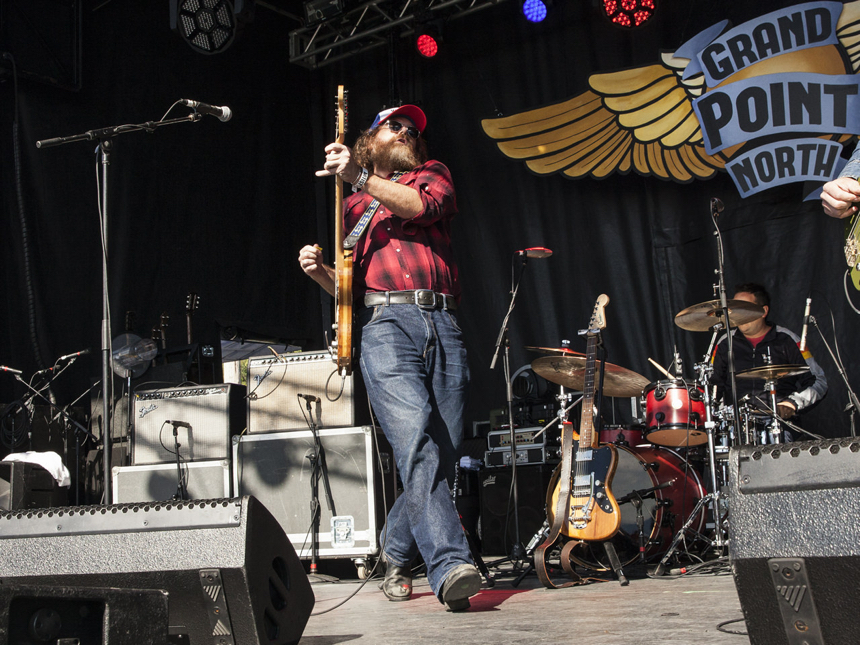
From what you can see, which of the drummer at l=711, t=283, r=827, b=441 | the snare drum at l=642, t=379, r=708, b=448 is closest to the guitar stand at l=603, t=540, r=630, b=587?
the snare drum at l=642, t=379, r=708, b=448

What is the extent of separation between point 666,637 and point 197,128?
745cm

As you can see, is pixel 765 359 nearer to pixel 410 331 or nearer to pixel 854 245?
pixel 410 331

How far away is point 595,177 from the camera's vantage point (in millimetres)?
6941

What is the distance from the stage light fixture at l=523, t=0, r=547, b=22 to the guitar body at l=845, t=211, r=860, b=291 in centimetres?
566

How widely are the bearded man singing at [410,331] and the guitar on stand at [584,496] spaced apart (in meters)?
0.94

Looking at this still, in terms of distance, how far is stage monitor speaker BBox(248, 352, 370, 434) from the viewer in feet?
15.3

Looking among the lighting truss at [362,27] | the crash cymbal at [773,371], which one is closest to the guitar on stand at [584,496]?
the crash cymbal at [773,371]

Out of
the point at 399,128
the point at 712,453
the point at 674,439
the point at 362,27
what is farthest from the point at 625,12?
the point at 399,128

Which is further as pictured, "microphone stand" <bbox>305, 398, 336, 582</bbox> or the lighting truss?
the lighting truss

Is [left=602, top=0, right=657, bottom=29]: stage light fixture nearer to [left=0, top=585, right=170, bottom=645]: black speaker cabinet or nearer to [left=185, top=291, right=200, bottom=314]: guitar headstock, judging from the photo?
[left=185, top=291, right=200, bottom=314]: guitar headstock

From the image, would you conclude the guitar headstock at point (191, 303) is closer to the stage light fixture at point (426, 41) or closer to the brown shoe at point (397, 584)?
the stage light fixture at point (426, 41)

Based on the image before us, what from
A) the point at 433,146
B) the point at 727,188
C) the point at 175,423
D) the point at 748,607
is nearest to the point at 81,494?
the point at 175,423

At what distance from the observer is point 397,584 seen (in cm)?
298

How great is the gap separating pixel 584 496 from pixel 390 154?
177 centimetres
